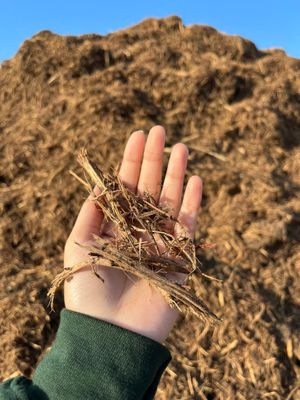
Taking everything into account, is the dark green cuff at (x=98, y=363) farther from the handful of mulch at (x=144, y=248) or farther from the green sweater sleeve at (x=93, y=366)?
the handful of mulch at (x=144, y=248)

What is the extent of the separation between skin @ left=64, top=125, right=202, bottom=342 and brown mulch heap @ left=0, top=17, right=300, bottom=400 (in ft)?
3.62

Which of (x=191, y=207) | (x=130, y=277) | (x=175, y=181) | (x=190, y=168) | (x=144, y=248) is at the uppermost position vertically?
(x=190, y=168)

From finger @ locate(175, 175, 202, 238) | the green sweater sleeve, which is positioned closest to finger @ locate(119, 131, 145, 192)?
finger @ locate(175, 175, 202, 238)

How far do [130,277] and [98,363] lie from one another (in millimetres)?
425

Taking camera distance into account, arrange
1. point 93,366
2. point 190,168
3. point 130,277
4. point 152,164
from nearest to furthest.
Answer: point 93,366 → point 130,277 → point 152,164 → point 190,168

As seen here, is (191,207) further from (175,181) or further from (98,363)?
(98,363)

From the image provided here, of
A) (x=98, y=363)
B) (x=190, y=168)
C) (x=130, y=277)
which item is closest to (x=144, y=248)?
(x=130, y=277)

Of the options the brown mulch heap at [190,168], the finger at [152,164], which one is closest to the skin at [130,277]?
the finger at [152,164]

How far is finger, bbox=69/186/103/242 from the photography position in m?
2.07

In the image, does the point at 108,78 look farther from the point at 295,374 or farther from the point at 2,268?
the point at 295,374

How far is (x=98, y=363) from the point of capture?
5.58 ft

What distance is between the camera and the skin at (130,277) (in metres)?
1.90

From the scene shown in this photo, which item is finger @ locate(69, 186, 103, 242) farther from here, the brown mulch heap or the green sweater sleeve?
the brown mulch heap

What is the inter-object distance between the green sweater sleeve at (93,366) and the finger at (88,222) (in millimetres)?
351
